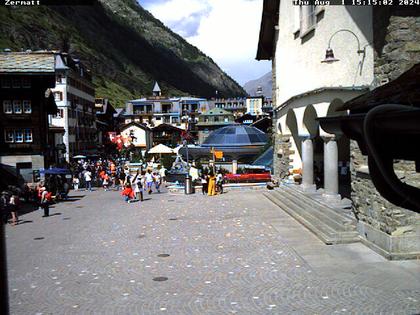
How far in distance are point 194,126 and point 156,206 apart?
9886 cm

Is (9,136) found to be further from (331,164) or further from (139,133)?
(139,133)

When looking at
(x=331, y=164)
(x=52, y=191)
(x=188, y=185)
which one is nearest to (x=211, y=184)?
(x=188, y=185)

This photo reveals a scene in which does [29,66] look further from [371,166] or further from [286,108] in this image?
[371,166]

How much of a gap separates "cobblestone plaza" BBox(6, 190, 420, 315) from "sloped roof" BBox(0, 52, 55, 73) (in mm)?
24090

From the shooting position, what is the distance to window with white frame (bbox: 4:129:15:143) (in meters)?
40.4

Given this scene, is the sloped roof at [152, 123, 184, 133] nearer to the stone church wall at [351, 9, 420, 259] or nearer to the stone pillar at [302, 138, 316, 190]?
the stone pillar at [302, 138, 316, 190]

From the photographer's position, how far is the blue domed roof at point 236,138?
4322 centimetres

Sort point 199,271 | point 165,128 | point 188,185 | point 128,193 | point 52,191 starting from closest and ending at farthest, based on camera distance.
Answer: point 199,271
point 128,193
point 188,185
point 52,191
point 165,128

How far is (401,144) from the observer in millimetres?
3555

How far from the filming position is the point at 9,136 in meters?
40.7

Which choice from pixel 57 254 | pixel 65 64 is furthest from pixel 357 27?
pixel 65 64

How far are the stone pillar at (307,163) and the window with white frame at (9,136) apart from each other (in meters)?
28.2

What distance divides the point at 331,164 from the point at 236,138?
2660cm

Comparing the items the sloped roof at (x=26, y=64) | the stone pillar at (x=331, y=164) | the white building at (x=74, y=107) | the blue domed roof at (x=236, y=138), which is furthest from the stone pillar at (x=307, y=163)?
the white building at (x=74, y=107)
